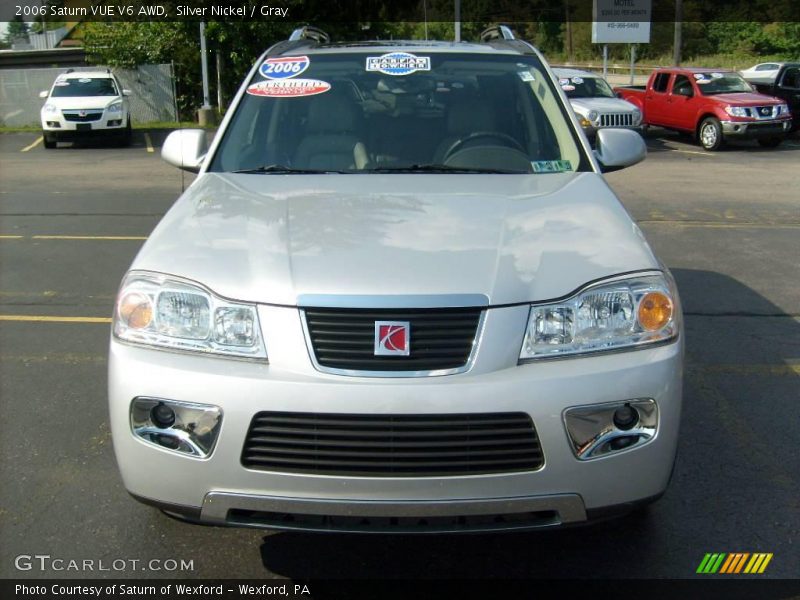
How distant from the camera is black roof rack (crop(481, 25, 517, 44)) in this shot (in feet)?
18.6

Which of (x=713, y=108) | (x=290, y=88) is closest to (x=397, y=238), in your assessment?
(x=290, y=88)

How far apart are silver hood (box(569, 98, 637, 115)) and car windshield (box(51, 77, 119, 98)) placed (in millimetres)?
11434

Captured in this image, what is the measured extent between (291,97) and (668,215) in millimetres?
7608

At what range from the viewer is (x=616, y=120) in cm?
1900

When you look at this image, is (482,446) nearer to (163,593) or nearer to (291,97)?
(163,593)

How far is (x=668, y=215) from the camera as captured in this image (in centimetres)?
1105

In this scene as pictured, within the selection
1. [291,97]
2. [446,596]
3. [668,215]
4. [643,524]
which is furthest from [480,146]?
[668,215]

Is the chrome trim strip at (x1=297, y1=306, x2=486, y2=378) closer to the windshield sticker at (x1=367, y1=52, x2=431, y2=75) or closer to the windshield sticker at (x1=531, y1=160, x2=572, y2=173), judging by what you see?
the windshield sticker at (x1=531, y1=160, x2=572, y2=173)

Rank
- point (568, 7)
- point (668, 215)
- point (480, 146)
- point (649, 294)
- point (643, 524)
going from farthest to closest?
point (568, 7) < point (668, 215) < point (480, 146) < point (643, 524) < point (649, 294)

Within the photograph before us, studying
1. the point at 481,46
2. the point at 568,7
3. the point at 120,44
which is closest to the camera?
the point at 481,46

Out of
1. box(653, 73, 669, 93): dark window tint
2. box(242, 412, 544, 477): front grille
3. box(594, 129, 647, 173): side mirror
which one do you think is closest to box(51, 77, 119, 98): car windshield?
box(653, 73, 669, 93): dark window tint

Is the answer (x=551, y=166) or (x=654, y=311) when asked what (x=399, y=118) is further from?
(x=654, y=311)

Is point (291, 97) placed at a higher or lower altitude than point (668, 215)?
higher

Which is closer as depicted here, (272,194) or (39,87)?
(272,194)
